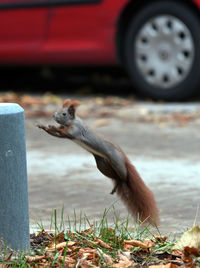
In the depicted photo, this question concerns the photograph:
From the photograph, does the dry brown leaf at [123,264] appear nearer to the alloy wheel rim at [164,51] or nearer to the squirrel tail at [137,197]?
the squirrel tail at [137,197]

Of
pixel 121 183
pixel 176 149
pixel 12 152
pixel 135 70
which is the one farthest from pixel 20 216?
pixel 135 70

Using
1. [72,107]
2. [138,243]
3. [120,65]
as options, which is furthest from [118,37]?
[138,243]

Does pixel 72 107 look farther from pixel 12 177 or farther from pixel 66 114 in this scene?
pixel 12 177

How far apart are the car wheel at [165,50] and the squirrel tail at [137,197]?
4094 millimetres

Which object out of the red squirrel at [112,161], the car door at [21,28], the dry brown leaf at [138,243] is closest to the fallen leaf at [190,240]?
the dry brown leaf at [138,243]

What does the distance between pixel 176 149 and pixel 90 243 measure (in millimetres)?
2811

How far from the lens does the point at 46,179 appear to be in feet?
16.5

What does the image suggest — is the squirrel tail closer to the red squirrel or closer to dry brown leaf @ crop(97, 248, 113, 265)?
the red squirrel

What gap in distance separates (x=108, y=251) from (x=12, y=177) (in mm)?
508

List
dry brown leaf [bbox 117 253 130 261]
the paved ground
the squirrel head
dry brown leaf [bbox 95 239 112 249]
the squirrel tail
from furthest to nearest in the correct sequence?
the paved ground
the squirrel tail
the squirrel head
dry brown leaf [bbox 95 239 112 249]
dry brown leaf [bbox 117 253 130 261]

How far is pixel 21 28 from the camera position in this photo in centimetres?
830

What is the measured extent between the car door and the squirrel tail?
4777 millimetres

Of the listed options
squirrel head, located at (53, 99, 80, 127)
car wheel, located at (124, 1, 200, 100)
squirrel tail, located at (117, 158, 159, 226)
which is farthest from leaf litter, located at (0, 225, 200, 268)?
car wheel, located at (124, 1, 200, 100)

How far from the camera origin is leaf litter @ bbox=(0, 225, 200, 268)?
296 centimetres
